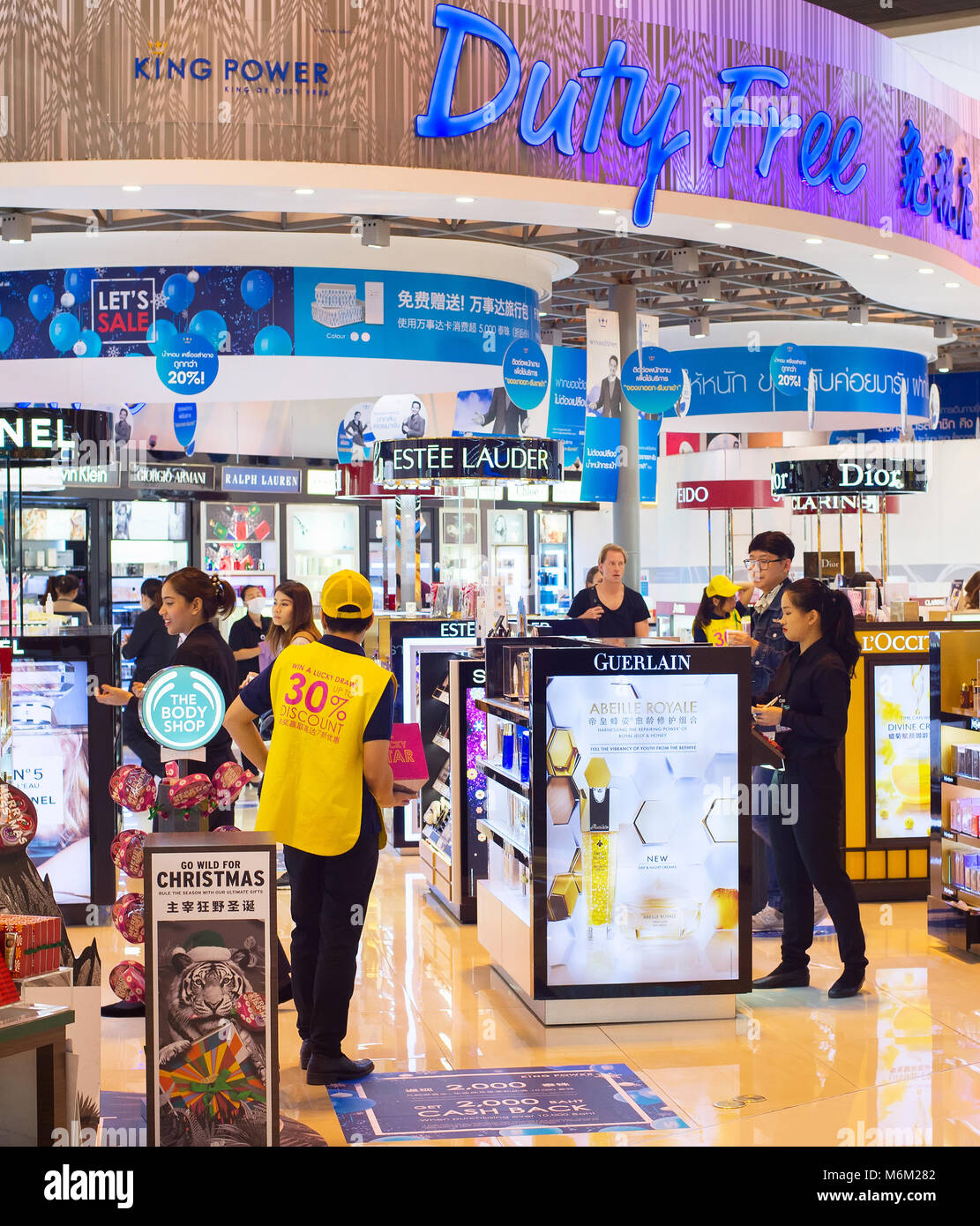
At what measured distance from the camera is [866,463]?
31.4ft

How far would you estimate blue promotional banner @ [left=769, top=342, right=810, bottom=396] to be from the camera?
13.7 metres

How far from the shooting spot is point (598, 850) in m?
4.59

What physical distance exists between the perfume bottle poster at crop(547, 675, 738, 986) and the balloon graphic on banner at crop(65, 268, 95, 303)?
6.75 m

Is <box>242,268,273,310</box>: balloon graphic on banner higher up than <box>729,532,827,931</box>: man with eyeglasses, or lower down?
higher up

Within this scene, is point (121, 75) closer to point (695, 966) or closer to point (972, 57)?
point (695, 966)

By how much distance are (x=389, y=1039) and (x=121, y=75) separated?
5571mm

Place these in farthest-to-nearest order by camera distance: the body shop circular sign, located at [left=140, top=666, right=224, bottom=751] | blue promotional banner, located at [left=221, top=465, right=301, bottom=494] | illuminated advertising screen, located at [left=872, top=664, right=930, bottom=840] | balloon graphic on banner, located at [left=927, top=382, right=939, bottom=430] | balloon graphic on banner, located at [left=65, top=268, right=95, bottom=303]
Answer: balloon graphic on banner, located at [left=927, top=382, right=939, bottom=430], blue promotional banner, located at [left=221, top=465, right=301, bottom=494], balloon graphic on banner, located at [left=65, top=268, right=95, bottom=303], illuminated advertising screen, located at [left=872, top=664, right=930, bottom=840], the body shop circular sign, located at [left=140, top=666, right=224, bottom=751]

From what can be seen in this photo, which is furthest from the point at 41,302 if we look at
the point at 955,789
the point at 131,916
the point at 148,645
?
the point at 955,789

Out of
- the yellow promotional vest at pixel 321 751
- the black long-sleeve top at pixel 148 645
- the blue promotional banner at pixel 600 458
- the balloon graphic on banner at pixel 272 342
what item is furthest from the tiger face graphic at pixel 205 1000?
the blue promotional banner at pixel 600 458

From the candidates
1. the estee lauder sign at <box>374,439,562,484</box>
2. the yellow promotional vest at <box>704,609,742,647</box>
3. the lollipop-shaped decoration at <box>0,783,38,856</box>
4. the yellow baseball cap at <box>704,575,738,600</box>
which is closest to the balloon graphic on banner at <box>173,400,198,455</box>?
the estee lauder sign at <box>374,439,562,484</box>

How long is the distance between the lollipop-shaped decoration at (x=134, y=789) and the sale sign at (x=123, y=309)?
6.31 metres

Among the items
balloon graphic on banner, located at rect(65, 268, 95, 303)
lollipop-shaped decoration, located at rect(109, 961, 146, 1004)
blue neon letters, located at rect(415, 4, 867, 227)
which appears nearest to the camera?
lollipop-shaped decoration, located at rect(109, 961, 146, 1004)

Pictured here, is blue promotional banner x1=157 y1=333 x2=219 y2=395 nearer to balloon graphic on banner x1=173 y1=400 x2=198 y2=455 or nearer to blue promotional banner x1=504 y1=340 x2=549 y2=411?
blue promotional banner x1=504 y1=340 x2=549 y2=411

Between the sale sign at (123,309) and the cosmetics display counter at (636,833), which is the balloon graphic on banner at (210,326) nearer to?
the sale sign at (123,309)
